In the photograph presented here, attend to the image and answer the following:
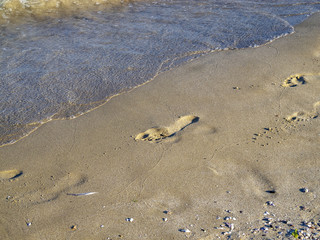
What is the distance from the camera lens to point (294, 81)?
15.0ft

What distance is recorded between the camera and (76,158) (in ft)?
11.6

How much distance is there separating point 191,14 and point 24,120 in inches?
161

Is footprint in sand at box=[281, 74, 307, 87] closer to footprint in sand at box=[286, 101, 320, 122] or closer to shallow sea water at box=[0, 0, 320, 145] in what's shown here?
footprint in sand at box=[286, 101, 320, 122]

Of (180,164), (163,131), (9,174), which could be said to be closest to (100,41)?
(163,131)

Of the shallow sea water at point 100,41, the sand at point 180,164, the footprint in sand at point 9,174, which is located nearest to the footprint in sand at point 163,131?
the sand at point 180,164

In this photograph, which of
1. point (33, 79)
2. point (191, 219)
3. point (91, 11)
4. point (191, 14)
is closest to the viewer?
point (191, 219)

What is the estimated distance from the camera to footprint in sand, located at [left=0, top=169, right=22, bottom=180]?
3.38 meters

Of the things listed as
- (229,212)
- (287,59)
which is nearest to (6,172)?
(229,212)

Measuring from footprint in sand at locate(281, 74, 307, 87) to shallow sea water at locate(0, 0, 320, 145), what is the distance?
1205mm

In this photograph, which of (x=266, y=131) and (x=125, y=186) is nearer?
(x=125, y=186)

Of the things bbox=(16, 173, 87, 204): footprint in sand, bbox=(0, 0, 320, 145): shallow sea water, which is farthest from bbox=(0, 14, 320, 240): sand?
bbox=(0, 0, 320, 145): shallow sea water

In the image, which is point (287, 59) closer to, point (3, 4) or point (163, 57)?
point (163, 57)

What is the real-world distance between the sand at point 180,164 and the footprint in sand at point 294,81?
14 mm

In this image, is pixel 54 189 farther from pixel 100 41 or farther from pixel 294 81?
pixel 100 41
